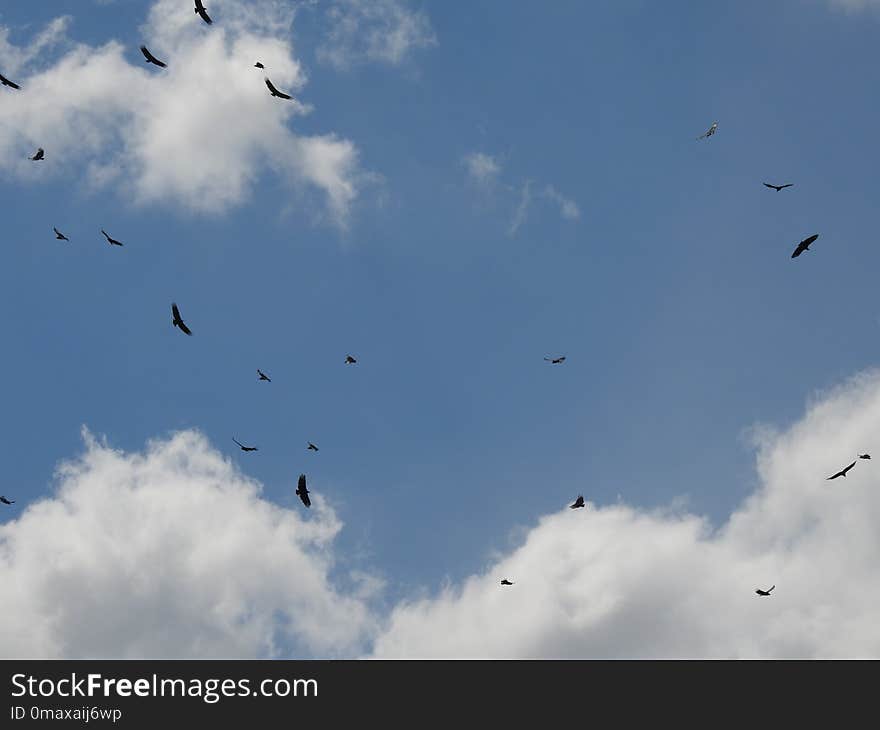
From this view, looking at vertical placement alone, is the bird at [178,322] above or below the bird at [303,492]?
above

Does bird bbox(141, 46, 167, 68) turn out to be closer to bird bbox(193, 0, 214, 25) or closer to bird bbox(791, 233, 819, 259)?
bird bbox(193, 0, 214, 25)

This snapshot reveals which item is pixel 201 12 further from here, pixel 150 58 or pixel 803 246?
pixel 803 246

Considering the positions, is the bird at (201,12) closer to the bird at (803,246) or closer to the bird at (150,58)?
the bird at (150,58)

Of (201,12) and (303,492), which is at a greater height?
(201,12)

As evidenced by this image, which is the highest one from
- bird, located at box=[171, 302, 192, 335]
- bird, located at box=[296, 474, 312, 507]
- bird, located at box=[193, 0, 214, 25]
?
bird, located at box=[193, 0, 214, 25]

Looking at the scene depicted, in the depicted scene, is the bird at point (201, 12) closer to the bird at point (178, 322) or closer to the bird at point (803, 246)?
the bird at point (178, 322)

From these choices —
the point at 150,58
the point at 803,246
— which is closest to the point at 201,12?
the point at 150,58

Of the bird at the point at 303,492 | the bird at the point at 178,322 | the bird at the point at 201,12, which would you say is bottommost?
the bird at the point at 303,492

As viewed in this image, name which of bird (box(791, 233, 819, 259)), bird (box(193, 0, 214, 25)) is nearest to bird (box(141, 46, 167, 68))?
bird (box(193, 0, 214, 25))

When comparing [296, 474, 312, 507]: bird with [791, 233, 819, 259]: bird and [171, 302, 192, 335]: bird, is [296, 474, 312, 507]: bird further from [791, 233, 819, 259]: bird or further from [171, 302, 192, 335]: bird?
[791, 233, 819, 259]: bird

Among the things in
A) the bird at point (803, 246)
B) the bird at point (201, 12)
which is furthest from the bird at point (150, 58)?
the bird at point (803, 246)

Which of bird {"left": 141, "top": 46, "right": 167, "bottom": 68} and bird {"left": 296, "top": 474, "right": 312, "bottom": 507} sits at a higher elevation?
bird {"left": 141, "top": 46, "right": 167, "bottom": 68}
